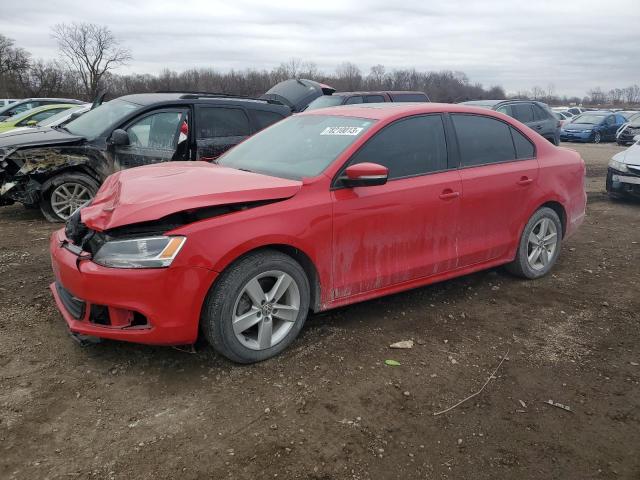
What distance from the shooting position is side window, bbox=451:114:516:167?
433cm

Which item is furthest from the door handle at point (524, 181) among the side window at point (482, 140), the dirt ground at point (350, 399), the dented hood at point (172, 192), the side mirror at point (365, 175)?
the dented hood at point (172, 192)

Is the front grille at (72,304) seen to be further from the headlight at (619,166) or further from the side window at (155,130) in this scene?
the headlight at (619,166)

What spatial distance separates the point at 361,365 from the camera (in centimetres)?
335

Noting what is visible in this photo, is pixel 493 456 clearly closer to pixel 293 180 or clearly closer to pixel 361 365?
pixel 361 365

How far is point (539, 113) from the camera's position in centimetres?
1395

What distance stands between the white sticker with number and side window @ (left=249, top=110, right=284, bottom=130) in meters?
3.38

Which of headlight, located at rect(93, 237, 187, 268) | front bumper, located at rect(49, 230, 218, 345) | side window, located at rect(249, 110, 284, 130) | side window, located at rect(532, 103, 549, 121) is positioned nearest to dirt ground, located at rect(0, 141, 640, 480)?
front bumper, located at rect(49, 230, 218, 345)

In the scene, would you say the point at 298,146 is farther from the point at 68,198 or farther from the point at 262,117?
the point at 68,198

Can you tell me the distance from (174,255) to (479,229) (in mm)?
2579

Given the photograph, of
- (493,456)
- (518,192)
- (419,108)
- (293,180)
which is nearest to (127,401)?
(293,180)

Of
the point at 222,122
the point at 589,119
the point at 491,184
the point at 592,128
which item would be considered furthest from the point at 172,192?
the point at 589,119

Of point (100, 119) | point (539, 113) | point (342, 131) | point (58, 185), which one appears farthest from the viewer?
point (539, 113)

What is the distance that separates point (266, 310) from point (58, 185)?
4641 mm

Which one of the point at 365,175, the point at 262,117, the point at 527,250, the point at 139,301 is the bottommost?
the point at 527,250
